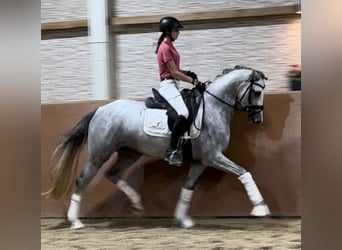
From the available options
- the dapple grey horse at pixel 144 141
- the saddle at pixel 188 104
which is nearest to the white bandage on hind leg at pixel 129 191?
the dapple grey horse at pixel 144 141

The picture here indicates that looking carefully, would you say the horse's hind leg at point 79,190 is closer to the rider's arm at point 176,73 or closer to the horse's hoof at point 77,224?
the horse's hoof at point 77,224

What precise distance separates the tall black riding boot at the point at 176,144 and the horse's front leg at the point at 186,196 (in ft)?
0.08

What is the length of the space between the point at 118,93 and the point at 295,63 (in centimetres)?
29

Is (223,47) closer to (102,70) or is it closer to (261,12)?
(261,12)

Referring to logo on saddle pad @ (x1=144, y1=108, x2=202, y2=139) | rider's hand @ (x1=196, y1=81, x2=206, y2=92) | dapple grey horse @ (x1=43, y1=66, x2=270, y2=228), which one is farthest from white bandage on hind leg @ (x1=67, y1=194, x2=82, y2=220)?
rider's hand @ (x1=196, y1=81, x2=206, y2=92)

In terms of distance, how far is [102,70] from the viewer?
827 millimetres

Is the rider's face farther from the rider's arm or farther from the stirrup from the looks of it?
the stirrup

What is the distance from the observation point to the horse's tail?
2.70ft

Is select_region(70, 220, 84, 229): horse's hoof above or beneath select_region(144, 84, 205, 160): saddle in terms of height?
beneath

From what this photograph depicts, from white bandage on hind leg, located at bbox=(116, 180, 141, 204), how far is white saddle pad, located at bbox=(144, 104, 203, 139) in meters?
0.09

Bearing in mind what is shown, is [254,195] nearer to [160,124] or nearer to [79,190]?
[160,124]

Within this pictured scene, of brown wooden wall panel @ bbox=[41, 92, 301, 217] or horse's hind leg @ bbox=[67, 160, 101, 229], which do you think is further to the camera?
horse's hind leg @ bbox=[67, 160, 101, 229]
